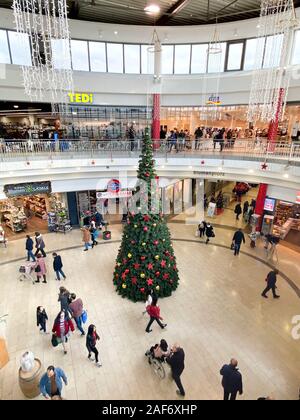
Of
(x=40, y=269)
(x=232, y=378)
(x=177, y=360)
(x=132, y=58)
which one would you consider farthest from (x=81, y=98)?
(x=232, y=378)

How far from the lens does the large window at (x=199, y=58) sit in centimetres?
1717

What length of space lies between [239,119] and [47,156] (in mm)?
17607

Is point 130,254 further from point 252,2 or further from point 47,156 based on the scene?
point 252,2

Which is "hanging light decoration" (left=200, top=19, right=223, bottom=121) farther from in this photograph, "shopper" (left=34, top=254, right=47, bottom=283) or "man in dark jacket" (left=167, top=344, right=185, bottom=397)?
"man in dark jacket" (left=167, top=344, right=185, bottom=397)

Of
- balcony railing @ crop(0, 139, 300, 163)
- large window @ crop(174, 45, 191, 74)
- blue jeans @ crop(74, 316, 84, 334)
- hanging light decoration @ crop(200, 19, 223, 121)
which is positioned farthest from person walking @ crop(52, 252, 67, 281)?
large window @ crop(174, 45, 191, 74)

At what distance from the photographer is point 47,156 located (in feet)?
41.4

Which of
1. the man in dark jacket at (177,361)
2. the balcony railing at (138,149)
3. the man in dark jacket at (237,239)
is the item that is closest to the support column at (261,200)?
the balcony railing at (138,149)

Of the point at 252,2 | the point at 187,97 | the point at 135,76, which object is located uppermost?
the point at 252,2

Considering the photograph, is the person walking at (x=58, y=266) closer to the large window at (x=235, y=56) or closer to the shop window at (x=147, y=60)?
the shop window at (x=147, y=60)

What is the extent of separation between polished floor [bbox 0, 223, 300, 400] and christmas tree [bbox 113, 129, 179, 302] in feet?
2.53

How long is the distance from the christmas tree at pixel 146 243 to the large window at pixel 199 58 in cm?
1219

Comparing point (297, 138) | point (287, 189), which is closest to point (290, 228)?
point (287, 189)

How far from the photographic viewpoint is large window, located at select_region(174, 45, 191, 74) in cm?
1734
